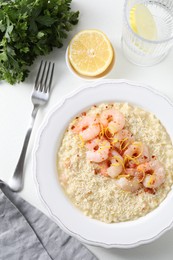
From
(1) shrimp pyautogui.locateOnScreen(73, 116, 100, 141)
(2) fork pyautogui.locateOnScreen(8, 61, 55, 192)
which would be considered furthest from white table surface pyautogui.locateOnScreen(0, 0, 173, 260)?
(1) shrimp pyautogui.locateOnScreen(73, 116, 100, 141)

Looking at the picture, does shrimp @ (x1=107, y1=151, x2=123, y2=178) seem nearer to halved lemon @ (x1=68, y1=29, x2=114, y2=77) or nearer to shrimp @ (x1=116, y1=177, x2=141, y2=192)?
shrimp @ (x1=116, y1=177, x2=141, y2=192)

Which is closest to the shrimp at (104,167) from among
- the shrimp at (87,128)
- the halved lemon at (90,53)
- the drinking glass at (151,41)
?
the shrimp at (87,128)

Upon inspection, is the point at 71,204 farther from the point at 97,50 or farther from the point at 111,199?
the point at 97,50

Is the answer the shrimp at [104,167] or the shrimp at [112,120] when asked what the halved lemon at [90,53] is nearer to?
the shrimp at [112,120]

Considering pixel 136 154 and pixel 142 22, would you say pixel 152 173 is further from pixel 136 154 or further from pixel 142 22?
pixel 142 22

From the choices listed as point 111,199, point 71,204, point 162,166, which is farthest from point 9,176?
point 162,166

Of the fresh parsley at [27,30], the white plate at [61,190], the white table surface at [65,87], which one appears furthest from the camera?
the white table surface at [65,87]
